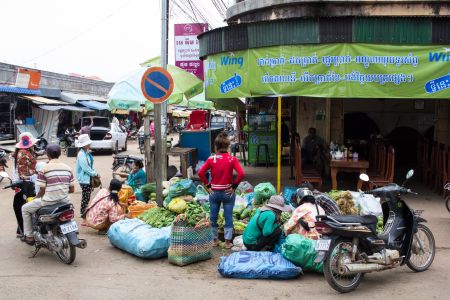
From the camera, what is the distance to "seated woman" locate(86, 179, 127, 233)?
27.3ft

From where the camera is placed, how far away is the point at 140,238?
7062mm

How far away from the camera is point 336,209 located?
7738 mm

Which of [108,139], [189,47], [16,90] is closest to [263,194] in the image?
[189,47]

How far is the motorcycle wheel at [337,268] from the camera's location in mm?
5439

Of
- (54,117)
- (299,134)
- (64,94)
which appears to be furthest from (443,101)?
(64,94)

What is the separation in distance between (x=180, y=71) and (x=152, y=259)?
7729 mm

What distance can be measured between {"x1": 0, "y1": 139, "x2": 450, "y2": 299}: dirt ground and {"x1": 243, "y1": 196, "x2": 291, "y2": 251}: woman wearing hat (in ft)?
2.05

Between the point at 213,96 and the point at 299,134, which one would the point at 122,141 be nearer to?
the point at 299,134

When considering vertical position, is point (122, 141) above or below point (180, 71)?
below

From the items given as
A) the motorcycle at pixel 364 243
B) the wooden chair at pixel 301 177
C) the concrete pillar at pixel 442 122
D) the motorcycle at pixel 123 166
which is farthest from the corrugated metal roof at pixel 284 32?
the motorcycle at pixel 123 166

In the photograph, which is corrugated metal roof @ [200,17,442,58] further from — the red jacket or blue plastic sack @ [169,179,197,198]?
the red jacket

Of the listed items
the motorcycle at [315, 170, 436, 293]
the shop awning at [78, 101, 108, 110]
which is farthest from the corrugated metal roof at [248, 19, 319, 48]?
the shop awning at [78, 101, 108, 110]

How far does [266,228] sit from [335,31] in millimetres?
4955

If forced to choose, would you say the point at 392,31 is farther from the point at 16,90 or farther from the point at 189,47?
the point at 16,90
